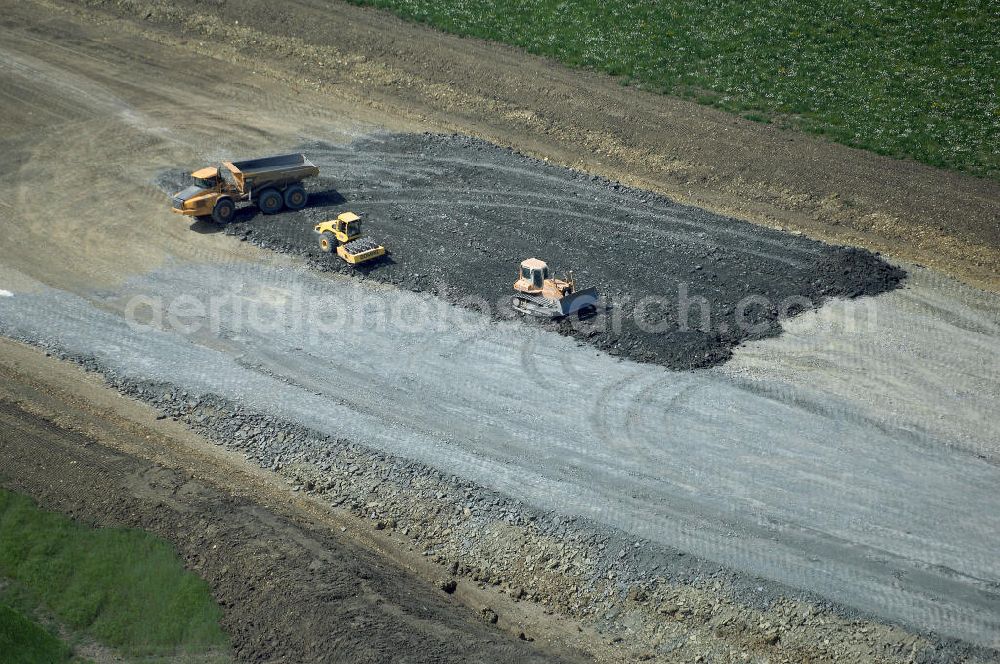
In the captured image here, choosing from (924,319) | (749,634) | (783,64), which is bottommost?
(749,634)

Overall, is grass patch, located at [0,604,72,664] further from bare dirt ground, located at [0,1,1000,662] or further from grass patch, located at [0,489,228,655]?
bare dirt ground, located at [0,1,1000,662]

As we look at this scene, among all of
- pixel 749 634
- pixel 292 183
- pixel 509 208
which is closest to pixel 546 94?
pixel 509 208

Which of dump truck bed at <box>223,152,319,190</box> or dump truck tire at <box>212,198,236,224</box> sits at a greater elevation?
dump truck bed at <box>223,152,319,190</box>

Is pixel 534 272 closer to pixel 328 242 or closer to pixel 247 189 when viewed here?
pixel 328 242

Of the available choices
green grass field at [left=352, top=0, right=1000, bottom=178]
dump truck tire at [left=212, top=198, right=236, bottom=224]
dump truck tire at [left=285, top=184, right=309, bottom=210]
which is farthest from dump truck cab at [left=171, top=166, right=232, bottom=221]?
green grass field at [left=352, top=0, right=1000, bottom=178]

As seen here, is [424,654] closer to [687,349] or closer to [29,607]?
[29,607]

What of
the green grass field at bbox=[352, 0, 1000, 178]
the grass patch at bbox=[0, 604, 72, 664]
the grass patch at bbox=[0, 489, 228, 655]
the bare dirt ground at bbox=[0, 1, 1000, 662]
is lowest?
the grass patch at bbox=[0, 604, 72, 664]

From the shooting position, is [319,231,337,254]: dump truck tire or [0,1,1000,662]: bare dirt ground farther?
[319,231,337,254]: dump truck tire

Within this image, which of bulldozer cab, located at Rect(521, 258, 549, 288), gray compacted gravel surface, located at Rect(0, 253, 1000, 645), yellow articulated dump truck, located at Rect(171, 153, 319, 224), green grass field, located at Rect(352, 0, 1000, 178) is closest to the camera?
gray compacted gravel surface, located at Rect(0, 253, 1000, 645)
